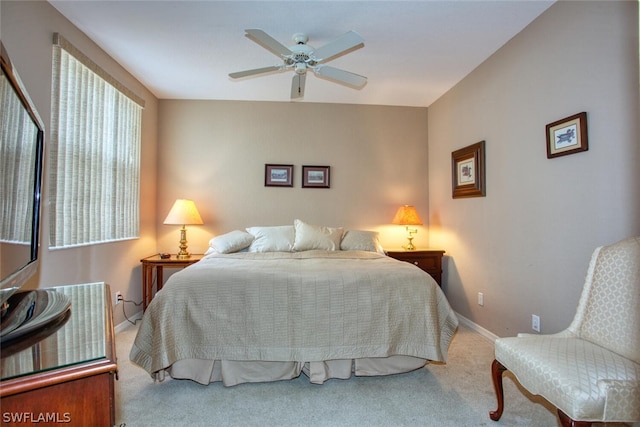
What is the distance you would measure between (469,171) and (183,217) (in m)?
3.12

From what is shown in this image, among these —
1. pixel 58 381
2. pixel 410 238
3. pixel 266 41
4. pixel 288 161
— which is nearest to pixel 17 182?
pixel 58 381

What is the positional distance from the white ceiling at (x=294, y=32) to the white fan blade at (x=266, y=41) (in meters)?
0.30

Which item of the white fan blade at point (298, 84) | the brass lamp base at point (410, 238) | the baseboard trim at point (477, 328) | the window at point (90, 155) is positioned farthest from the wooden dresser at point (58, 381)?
the brass lamp base at point (410, 238)

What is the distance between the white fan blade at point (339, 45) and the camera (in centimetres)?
198

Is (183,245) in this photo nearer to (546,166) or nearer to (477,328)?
(477,328)

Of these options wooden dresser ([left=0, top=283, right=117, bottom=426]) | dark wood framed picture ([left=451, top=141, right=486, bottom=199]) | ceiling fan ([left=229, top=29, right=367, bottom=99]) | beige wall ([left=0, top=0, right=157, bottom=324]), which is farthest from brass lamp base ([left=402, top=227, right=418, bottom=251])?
wooden dresser ([left=0, top=283, right=117, bottom=426])

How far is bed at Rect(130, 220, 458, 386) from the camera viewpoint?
74.1 inches

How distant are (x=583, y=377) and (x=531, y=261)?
1274 millimetres

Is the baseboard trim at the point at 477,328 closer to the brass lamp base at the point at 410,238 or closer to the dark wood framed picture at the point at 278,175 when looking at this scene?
the brass lamp base at the point at 410,238

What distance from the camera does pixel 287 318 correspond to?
192 cm

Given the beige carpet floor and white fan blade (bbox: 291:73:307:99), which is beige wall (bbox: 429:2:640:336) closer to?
the beige carpet floor

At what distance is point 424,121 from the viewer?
4.07 meters

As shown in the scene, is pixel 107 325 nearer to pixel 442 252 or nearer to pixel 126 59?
pixel 126 59

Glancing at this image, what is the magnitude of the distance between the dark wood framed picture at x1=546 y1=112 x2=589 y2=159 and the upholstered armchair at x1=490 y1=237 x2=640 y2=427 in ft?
2.37
